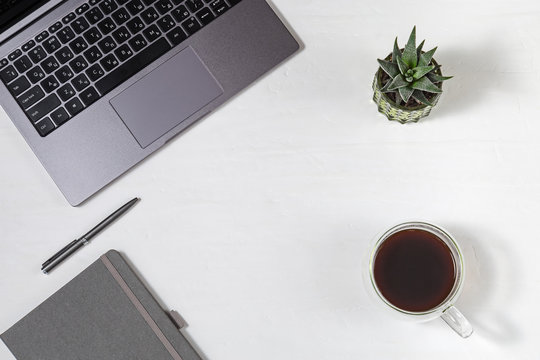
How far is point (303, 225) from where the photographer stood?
783 millimetres

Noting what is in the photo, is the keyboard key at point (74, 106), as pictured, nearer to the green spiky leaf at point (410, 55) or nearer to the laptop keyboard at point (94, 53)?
the laptop keyboard at point (94, 53)

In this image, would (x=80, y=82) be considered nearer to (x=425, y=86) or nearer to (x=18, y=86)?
(x=18, y=86)

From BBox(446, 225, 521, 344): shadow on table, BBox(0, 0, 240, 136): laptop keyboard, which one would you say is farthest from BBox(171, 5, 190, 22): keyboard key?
BBox(446, 225, 521, 344): shadow on table

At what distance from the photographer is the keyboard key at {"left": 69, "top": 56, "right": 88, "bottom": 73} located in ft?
2.66

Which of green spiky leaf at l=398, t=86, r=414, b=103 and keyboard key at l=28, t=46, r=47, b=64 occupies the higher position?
keyboard key at l=28, t=46, r=47, b=64

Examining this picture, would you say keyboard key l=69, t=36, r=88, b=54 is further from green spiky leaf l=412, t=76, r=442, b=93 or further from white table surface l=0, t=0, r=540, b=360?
green spiky leaf l=412, t=76, r=442, b=93

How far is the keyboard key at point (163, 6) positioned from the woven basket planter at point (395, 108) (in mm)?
296

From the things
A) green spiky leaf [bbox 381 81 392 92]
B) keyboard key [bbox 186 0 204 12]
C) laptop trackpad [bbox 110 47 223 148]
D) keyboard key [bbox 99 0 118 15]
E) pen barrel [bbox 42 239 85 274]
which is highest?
keyboard key [bbox 99 0 118 15]

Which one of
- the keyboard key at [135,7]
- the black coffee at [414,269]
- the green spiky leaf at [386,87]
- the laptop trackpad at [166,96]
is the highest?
the keyboard key at [135,7]

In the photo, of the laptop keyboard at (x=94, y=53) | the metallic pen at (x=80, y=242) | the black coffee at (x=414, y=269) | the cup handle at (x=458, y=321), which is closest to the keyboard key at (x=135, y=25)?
the laptop keyboard at (x=94, y=53)

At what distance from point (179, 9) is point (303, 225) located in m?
0.34

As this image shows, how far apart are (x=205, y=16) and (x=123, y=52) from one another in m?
0.12

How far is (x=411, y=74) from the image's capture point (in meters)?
0.69

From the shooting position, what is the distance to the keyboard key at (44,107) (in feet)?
2.64
